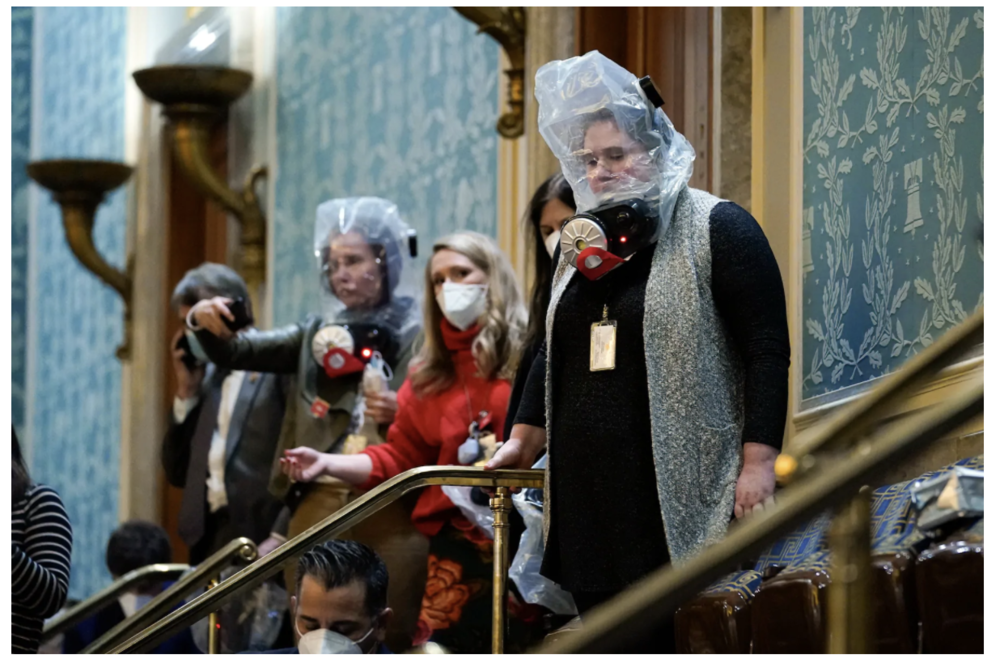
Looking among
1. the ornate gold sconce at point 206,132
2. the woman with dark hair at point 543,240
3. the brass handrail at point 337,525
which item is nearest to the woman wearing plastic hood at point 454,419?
the woman with dark hair at point 543,240

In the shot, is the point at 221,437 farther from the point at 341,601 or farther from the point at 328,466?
the point at 341,601

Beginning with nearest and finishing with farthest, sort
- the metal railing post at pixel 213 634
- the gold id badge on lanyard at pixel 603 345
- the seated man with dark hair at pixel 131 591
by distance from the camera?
the gold id badge on lanyard at pixel 603 345 → the metal railing post at pixel 213 634 → the seated man with dark hair at pixel 131 591

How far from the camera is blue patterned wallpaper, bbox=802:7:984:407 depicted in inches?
130

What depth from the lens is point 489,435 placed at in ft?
13.0

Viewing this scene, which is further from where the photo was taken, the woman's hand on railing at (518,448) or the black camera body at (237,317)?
the black camera body at (237,317)

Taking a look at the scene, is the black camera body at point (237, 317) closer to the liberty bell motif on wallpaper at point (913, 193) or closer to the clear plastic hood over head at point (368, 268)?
the clear plastic hood over head at point (368, 268)

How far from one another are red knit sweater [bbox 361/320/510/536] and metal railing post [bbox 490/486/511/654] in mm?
649

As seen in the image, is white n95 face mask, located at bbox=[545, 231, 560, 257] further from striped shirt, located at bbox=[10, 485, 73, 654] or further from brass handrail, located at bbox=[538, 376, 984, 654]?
brass handrail, located at bbox=[538, 376, 984, 654]

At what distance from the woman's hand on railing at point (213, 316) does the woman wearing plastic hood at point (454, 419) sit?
86 cm

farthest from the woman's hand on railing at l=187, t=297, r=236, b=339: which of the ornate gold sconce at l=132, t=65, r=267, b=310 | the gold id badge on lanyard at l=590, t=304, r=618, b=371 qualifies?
the ornate gold sconce at l=132, t=65, r=267, b=310

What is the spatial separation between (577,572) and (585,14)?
2734 millimetres

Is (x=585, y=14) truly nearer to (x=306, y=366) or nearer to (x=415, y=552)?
(x=306, y=366)

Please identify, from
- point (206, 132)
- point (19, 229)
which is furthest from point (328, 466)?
point (19, 229)

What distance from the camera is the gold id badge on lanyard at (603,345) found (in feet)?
9.78
